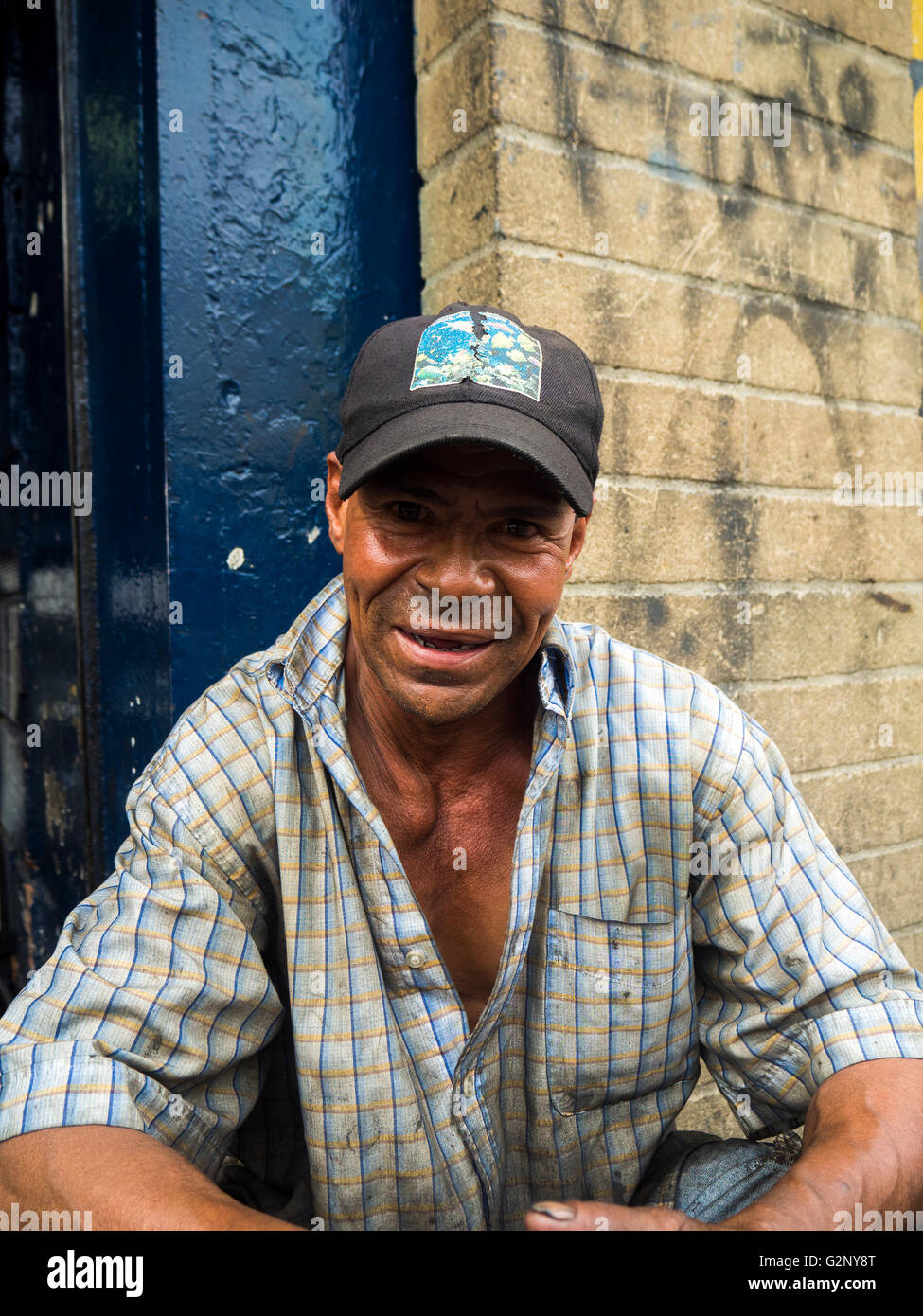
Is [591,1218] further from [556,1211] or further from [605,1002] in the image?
[605,1002]

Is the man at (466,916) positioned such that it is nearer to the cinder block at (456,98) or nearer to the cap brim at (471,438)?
the cap brim at (471,438)

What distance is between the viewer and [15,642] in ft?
11.3

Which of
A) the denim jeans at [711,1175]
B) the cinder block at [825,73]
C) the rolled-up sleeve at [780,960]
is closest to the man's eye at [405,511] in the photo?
the rolled-up sleeve at [780,960]

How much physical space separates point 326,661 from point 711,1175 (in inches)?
41.7

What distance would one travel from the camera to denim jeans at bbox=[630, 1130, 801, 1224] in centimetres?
154

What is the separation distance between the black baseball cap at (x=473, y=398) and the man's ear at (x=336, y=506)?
104 millimetres

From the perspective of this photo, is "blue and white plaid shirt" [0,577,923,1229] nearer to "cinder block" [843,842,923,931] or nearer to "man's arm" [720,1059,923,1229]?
"man's arm" [720,1059,923,1229]

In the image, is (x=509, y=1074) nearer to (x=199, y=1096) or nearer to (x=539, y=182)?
(x=199, y=1096)

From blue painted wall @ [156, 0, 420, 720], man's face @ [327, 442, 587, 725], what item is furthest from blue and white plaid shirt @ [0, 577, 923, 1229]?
blue painted wall @ [156, 0, 420, 720]

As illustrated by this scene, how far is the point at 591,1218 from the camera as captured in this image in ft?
3.61

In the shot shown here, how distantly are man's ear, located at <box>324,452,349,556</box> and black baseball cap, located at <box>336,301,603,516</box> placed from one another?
10 centimetres

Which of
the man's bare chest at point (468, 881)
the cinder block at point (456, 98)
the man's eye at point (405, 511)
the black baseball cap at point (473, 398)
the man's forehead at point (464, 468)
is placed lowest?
the man's bare chest at point (468, 881)

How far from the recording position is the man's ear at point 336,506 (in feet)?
5.35

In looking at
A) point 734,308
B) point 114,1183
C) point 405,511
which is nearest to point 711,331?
point 734,308
